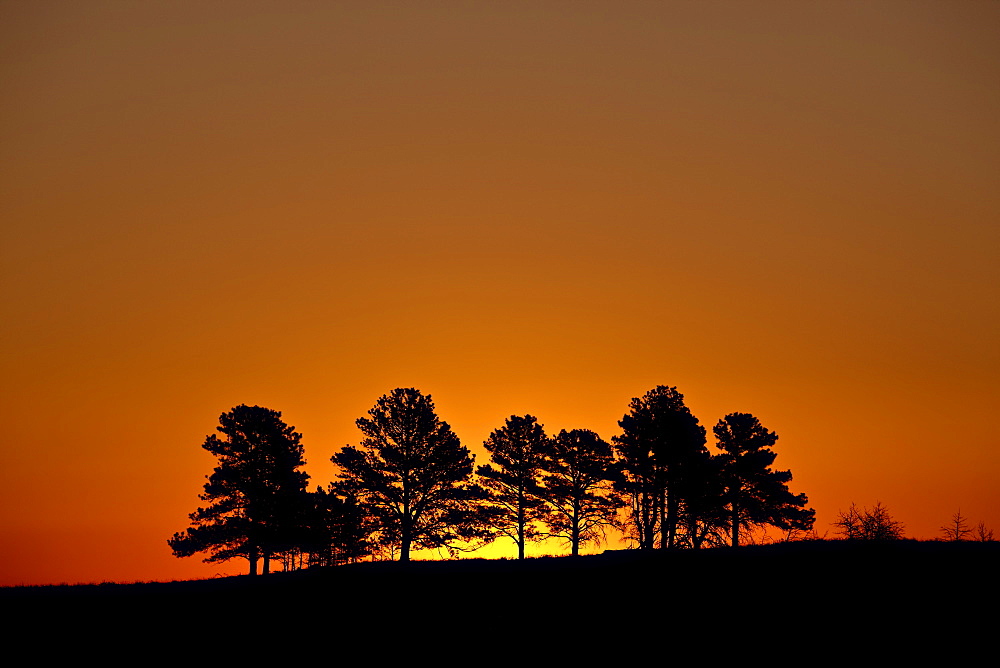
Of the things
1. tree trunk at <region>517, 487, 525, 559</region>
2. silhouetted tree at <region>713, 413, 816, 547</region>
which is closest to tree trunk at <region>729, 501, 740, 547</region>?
silhouetted tree at <region>713, 413, 816, 547</region>

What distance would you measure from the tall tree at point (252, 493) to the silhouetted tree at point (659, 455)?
22.0 m

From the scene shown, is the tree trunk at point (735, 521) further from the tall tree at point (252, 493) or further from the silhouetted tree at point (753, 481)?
the tall tree at point (252, 493)

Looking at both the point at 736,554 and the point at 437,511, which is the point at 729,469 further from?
the point at 736,554

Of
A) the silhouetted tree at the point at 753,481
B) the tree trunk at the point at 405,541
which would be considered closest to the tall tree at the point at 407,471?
the tree trunk at the point at 405,541

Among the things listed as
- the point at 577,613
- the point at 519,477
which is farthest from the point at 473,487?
the point at 577,613

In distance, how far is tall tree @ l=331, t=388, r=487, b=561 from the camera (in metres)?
67.6

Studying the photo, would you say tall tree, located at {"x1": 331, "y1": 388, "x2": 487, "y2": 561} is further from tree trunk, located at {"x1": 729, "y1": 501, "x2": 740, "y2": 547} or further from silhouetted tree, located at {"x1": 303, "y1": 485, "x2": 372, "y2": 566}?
tree trunk, located at {"x1": 729, "y1": 501, "x2": 740, "y2": 547}

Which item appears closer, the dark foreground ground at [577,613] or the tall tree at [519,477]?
the dark foreground ground at [577,613]

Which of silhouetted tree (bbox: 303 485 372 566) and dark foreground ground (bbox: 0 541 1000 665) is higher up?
silhouetted tree (bbox: 303 485 372 566)

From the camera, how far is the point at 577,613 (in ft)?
105

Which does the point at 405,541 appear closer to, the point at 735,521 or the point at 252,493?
the point at 252,493

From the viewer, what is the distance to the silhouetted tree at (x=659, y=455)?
66.1 meters

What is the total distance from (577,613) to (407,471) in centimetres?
3665

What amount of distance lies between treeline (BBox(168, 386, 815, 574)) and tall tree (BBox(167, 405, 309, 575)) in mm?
66
